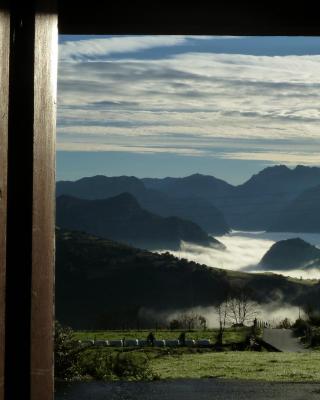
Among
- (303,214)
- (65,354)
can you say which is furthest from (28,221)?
(303,214)

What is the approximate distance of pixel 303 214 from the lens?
6.00 m

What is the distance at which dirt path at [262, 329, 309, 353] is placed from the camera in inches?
158

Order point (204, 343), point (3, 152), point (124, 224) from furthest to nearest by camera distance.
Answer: point (124, 224) → point (204, 343) → point (3, 152)

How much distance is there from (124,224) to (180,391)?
2934mm

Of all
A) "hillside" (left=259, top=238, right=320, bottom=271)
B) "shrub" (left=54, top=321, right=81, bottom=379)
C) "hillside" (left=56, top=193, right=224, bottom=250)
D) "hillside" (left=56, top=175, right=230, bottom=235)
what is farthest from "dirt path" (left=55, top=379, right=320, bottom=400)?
"hillside" (left=56, top=175, right=230, bottom=235)

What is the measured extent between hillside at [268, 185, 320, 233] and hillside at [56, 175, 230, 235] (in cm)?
49

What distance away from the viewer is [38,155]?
0.55 meters

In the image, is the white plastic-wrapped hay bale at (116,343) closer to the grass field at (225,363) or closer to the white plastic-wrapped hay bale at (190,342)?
the grass field at (225,363)

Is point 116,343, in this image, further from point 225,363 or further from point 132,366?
point 225,363

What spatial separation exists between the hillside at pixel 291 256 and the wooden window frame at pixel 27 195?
3.70 metres

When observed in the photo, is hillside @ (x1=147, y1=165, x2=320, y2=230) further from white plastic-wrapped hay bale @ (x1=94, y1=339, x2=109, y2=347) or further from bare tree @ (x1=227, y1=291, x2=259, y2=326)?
white plastic-wrapped hay bale @ (x1=94, y1=339, x2=109, y2=347)

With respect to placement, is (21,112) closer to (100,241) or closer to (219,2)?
(219,2)

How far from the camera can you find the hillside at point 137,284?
432 centimetres

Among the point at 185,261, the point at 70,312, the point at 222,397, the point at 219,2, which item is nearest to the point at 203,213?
the point at 185,261
